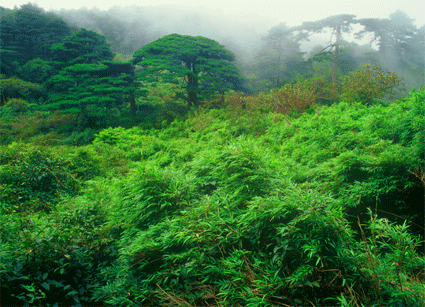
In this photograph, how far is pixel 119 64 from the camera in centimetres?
1455

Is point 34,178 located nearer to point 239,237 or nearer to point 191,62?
point 239,237

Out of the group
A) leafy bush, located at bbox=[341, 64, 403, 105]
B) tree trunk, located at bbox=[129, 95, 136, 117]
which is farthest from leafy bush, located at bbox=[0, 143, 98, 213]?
leafy bush, located at bbox=[341, 64, 403, 105]

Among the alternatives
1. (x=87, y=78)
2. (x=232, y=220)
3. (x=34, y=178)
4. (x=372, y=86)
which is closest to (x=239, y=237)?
(x=232, y=220)

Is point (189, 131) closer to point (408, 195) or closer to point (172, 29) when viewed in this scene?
point (408, 195)

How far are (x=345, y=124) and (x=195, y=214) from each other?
184 inches

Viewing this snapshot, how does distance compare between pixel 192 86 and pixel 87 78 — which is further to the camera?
pixel 192 86

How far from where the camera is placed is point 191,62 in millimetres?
15016

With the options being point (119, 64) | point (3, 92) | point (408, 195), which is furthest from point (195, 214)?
point (3, 92)

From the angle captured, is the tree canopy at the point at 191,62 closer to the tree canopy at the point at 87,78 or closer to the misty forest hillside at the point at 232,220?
the tree canopy at the point at 87,78

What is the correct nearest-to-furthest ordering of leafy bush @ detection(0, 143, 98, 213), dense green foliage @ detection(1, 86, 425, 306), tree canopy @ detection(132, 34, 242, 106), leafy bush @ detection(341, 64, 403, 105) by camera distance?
dense green foliage @ detection(1, 86, 425, 306), leafy bush @ detection(0, 143, 98, 213), leafy bush @ detection(341, 64, 403, 105), tree canopy @ detection(132, 34, 242, 106)

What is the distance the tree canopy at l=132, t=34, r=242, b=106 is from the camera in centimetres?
1379

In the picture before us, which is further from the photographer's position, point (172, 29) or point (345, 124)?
point (172, 29)

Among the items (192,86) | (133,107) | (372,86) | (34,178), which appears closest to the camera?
(34,178)

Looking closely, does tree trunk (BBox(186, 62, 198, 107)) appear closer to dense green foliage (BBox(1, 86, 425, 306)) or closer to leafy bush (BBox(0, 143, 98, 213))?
leafy bush (BBox(0, 143, 98, 213))
